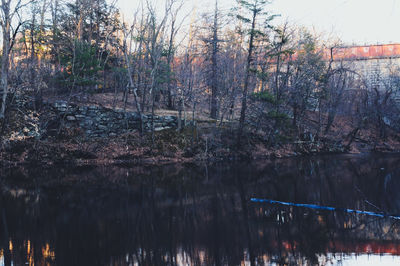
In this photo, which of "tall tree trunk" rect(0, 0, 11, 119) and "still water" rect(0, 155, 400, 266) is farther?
"tall tree trunk" rect(0, 0, 11, 119)

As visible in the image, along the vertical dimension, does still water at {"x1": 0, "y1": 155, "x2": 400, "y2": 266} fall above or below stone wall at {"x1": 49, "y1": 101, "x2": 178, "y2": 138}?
below

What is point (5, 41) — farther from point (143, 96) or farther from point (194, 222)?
point (194, 222)

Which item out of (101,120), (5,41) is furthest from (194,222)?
(101,120)

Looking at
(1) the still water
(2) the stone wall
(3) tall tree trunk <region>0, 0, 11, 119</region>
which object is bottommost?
(1) the still water

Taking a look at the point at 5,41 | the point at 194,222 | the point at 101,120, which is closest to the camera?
the point at 194,222

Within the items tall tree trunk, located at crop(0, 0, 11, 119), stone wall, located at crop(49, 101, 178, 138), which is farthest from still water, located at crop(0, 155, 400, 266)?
stone wall, located at crop(49, 101, 178, 138)

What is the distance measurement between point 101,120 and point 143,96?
12.7 feet

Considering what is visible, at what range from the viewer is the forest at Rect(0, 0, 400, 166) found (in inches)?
859

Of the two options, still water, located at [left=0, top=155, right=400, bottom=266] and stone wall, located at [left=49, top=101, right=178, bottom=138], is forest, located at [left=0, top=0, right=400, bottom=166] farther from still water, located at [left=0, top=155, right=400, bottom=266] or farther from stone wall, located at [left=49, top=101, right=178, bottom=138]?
still water, located at [left=0, top=155, right=400, bottom=266]

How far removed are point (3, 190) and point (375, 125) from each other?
35806 mm

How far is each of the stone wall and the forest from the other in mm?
69

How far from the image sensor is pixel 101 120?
24125 mm

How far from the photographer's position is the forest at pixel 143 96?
21.8m

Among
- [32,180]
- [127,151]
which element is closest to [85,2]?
[127,151]
